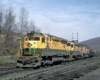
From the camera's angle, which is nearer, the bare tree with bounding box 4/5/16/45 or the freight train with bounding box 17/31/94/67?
the freight train with bounding box 17/31/94/67

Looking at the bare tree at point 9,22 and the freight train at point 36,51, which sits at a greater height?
the bare tree at point 9,22

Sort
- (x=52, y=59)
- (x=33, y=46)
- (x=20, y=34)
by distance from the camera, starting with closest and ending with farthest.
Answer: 1. (x=33, y=46)
2. (x=52, y=59)
3. (x=20, y=34)

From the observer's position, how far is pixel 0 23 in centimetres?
2798

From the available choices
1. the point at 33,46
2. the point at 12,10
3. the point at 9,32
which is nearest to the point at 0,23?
the point at 9,32

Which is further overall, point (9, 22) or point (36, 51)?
point (9, 22)

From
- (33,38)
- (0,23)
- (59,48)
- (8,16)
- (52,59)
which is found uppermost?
(8,16)

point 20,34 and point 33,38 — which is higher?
point 20,34

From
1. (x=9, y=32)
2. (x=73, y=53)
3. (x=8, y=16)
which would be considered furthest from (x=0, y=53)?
(x=73, y=53)

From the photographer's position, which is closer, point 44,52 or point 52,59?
point 44,52

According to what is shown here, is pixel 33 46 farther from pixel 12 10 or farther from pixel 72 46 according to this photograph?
pixel 12 10

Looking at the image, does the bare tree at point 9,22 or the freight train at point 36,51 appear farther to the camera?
the bare tree at point 9,22

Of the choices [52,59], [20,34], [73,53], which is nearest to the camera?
[52,59]

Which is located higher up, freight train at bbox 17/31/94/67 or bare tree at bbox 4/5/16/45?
bare tree at bbox 4/5/16/45

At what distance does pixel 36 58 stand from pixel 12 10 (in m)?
22.6
